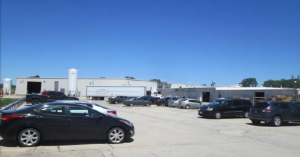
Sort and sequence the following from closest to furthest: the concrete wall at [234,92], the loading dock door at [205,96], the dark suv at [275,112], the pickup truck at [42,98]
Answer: the dark suv at [275,112] → the pickup truck at [42,98] → the concrete wall at [234,92] → the loading dock door at [205,96]

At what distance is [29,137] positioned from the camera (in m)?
9.19

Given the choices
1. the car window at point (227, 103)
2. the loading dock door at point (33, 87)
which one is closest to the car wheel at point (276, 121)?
the car window at point (227, 103)

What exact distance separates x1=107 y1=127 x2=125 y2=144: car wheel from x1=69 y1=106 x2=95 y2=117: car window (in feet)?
3.04

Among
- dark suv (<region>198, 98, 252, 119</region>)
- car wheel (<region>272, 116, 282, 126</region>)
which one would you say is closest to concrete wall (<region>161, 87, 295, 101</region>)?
dark suv (<region>198, 98, 252, 119</region>)

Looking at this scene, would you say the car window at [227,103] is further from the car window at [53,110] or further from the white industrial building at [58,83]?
the white industrial building at [58,83]

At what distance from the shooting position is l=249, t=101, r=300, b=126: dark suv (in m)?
17.6

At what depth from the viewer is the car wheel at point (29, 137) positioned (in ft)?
29.9

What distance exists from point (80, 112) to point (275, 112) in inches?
496

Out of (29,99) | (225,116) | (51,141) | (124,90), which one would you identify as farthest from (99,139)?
(124,90)

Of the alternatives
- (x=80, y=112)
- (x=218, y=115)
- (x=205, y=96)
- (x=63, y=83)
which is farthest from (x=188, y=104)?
(x=63, y=83)

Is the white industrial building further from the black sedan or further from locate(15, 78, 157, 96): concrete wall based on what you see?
the black sedan

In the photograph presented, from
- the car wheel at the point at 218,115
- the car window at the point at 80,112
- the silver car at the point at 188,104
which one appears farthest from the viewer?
the silver car at the point at 188,104

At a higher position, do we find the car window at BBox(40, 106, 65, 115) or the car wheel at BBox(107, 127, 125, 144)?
the car window at BBox(40, 106, 65, 115)

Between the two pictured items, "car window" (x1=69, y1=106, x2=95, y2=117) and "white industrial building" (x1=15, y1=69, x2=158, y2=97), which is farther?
"white industrial building" (x1=15, y1=69, x2=158, y2=97)
